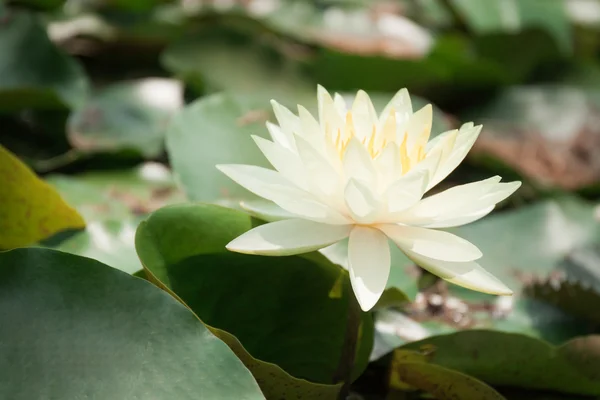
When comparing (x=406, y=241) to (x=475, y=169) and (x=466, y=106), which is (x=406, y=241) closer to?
(x=475, y=169)

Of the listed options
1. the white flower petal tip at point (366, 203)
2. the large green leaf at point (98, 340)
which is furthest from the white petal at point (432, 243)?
the large green leaf at point (98, 340)

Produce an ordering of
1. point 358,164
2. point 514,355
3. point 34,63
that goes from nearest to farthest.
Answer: point 358,164 → point 514,355 → point 34,63

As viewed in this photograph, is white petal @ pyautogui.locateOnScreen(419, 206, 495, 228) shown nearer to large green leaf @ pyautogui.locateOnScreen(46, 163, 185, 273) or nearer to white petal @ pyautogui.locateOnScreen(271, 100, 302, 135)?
white petal @ pyautogui.locateOnScreen(271, 100, 302, 135)

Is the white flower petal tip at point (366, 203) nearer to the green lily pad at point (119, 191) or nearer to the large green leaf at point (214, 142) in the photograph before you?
the large green leaf at point (214, 142)

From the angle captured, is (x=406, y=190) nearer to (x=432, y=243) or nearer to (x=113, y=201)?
(x=432, y=243)

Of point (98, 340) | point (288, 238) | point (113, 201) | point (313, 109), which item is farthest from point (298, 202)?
point (313, 109)

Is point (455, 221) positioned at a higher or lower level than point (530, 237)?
higher

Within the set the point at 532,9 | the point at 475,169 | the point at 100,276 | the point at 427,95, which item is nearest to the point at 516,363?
the point at 100,276
